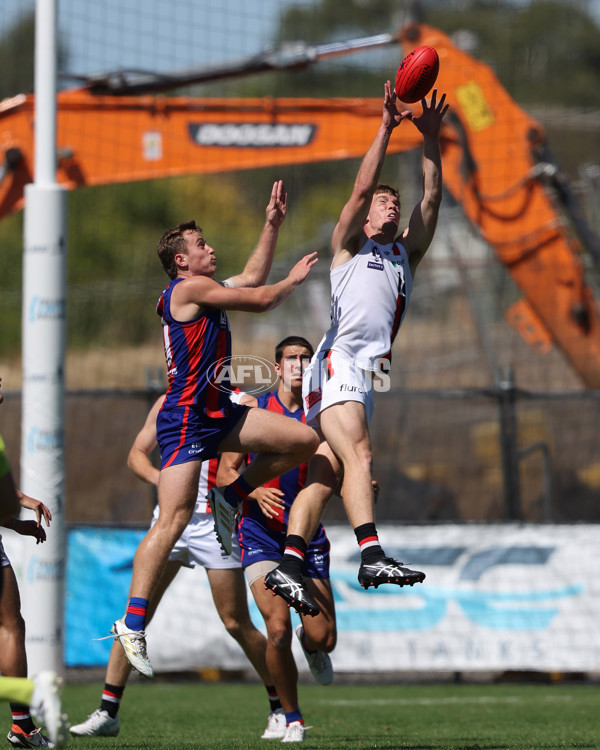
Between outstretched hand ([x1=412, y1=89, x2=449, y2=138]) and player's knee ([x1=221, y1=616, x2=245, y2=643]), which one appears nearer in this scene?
outstretched hand ([x1=412, y1=89, x2=449, y2=138])

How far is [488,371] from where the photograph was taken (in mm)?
20953

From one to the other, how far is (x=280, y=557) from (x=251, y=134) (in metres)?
6.17

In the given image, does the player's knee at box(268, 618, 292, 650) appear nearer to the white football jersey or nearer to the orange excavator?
the white football jersey

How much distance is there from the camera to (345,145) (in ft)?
42.8

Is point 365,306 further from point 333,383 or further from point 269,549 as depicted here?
point 269,549

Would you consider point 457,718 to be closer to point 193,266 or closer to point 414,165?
point 193,266

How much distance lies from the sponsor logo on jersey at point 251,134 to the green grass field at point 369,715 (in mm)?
5817

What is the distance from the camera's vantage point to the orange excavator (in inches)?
503

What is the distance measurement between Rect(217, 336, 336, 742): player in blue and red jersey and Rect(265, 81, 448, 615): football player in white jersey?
871mm

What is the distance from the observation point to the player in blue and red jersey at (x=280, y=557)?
7.93 m

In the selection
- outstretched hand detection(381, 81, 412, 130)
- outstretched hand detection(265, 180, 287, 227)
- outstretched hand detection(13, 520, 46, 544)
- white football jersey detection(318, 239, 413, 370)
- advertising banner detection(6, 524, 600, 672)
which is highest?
outstretched hand detection(381, 81, 412, 130)

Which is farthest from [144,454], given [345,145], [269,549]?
[345,145]

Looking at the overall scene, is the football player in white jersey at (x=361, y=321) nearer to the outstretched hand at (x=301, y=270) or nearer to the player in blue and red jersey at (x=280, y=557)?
the outstretched hand at (x=301, y=270)

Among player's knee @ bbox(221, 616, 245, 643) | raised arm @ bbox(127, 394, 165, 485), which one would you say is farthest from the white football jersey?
player's knee @ bbox(221, 616, 245, 643)
